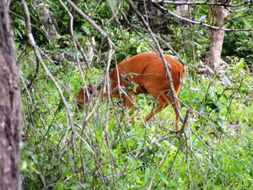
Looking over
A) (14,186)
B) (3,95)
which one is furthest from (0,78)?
(14,186)

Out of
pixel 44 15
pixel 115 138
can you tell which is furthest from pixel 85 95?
pixel 44 15

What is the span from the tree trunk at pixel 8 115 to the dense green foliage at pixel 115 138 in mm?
46

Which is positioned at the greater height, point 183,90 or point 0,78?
point 0,78

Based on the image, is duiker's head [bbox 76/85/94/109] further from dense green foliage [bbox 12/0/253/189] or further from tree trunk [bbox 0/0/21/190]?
tree trunk [bbox 0/0/21/190]

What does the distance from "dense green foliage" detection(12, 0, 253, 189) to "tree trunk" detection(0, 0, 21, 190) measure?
5 cm

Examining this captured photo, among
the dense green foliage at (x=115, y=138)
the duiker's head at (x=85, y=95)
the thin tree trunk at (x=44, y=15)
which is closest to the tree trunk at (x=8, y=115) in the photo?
the dense green foliage at (x=115, y=138)

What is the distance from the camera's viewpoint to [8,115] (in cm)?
196

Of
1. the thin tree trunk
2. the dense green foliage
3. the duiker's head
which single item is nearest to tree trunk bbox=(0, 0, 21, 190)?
the dense green foliage

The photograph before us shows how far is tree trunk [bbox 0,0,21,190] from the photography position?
6.35 ft

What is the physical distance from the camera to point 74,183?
375cm

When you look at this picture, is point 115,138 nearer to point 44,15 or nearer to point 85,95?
point 85,95

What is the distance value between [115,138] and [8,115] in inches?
79.0

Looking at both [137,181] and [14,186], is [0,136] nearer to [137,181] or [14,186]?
[14,186]

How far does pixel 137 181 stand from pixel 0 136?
2.35 metres
